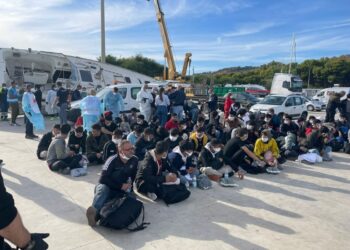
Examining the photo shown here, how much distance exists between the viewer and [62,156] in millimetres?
6918

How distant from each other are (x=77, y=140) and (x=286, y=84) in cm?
2183

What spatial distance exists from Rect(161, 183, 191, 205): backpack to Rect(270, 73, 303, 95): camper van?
22095 mm

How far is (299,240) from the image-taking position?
4285 millimetres

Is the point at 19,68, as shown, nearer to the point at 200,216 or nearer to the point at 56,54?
the point at 56,54

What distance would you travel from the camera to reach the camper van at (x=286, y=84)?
25.8 metres

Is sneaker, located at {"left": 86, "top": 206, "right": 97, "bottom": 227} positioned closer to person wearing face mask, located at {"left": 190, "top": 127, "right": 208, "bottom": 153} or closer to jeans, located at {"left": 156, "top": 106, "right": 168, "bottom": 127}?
person wearing face mask, located at {"left": 190, "top": 127, "right": 208, "bottom": 153}

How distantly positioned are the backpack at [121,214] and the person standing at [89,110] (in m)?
5.34

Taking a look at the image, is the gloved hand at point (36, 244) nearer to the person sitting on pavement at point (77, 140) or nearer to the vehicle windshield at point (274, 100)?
the person sitting on pavement at point (77, 140)

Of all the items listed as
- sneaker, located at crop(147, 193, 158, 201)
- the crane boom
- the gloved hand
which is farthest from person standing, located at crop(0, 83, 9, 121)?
the crane boom

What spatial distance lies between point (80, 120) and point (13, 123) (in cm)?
541

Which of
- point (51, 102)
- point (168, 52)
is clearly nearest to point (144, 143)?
point (51, 102)

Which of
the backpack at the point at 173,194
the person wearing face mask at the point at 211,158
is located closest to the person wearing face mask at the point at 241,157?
the person wearing face mask at the point at 211,158

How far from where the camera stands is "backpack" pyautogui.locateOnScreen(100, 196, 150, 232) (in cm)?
434

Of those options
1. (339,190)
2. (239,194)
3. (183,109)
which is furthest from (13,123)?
(339,190)
